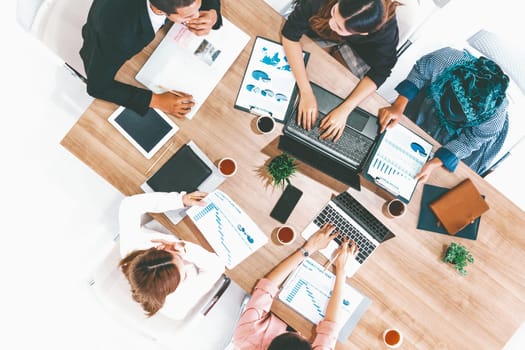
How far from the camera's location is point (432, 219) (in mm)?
1638

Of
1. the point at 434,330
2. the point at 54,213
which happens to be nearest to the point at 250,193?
the point at 434,330

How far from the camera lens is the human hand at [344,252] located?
1.60m

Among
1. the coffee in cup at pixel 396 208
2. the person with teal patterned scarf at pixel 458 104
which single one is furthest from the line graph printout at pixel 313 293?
the person with teal patterned scarf at pixel 458 104

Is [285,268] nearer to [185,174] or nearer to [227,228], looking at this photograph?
[227,228]

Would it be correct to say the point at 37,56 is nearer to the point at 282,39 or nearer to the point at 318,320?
the point at 282,39

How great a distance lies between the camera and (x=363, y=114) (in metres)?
1.60

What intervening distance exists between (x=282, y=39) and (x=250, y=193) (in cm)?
65

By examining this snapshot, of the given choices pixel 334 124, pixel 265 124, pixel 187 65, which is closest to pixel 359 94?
pixel 334 124

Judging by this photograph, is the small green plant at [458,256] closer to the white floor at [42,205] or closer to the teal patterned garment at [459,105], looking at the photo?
the teal patterned garment at [459,105]

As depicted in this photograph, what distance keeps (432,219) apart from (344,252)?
16.0 inches

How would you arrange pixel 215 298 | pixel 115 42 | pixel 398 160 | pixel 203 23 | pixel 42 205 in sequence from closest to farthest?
pixel 115 42
pixel 203 23
pixel 398 160
pixel 215 298
pixel 42 205

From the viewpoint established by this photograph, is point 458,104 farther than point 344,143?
Yes

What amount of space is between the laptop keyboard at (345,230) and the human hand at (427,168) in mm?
343

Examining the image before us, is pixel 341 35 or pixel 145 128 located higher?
pixel 341 35
